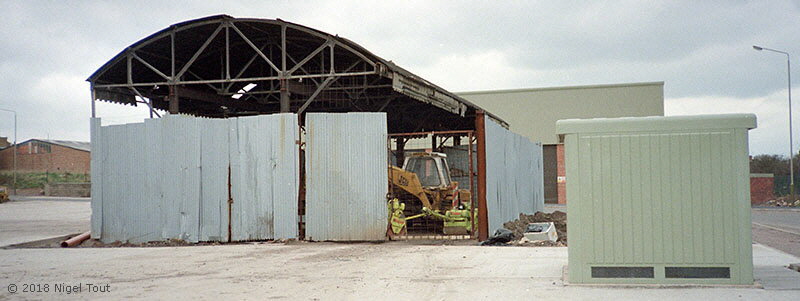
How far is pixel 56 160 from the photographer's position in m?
74.0

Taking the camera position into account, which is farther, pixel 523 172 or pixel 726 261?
pixel 523 172

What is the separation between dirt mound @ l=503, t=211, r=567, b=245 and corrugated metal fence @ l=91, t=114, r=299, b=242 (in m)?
5.65

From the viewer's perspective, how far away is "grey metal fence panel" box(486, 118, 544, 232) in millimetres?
15234

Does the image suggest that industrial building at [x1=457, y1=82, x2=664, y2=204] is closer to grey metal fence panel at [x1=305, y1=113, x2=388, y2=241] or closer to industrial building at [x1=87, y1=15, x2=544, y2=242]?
industrial building at [x1=87, y1=15, x2=544, y2=242]

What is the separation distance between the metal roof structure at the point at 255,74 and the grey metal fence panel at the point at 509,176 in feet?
9.80

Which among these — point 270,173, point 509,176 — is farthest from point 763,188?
point 270,173

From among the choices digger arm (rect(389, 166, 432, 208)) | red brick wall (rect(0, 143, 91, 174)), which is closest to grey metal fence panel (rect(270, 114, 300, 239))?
digger arm (rect(389, 166, 432, 208))

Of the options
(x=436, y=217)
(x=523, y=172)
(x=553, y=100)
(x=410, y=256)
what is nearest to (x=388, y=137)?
(x=436, y=217)

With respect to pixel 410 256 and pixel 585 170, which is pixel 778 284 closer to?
pixel 585 170

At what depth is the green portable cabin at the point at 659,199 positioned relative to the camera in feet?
25.1

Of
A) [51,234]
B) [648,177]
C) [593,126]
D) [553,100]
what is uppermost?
[553,100]

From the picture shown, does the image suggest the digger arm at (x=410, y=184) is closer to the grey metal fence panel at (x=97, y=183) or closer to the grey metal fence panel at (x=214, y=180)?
the grey metal fence panel at (x=214, y=180)

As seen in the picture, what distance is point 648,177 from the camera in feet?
25.8

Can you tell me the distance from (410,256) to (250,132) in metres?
5.44
